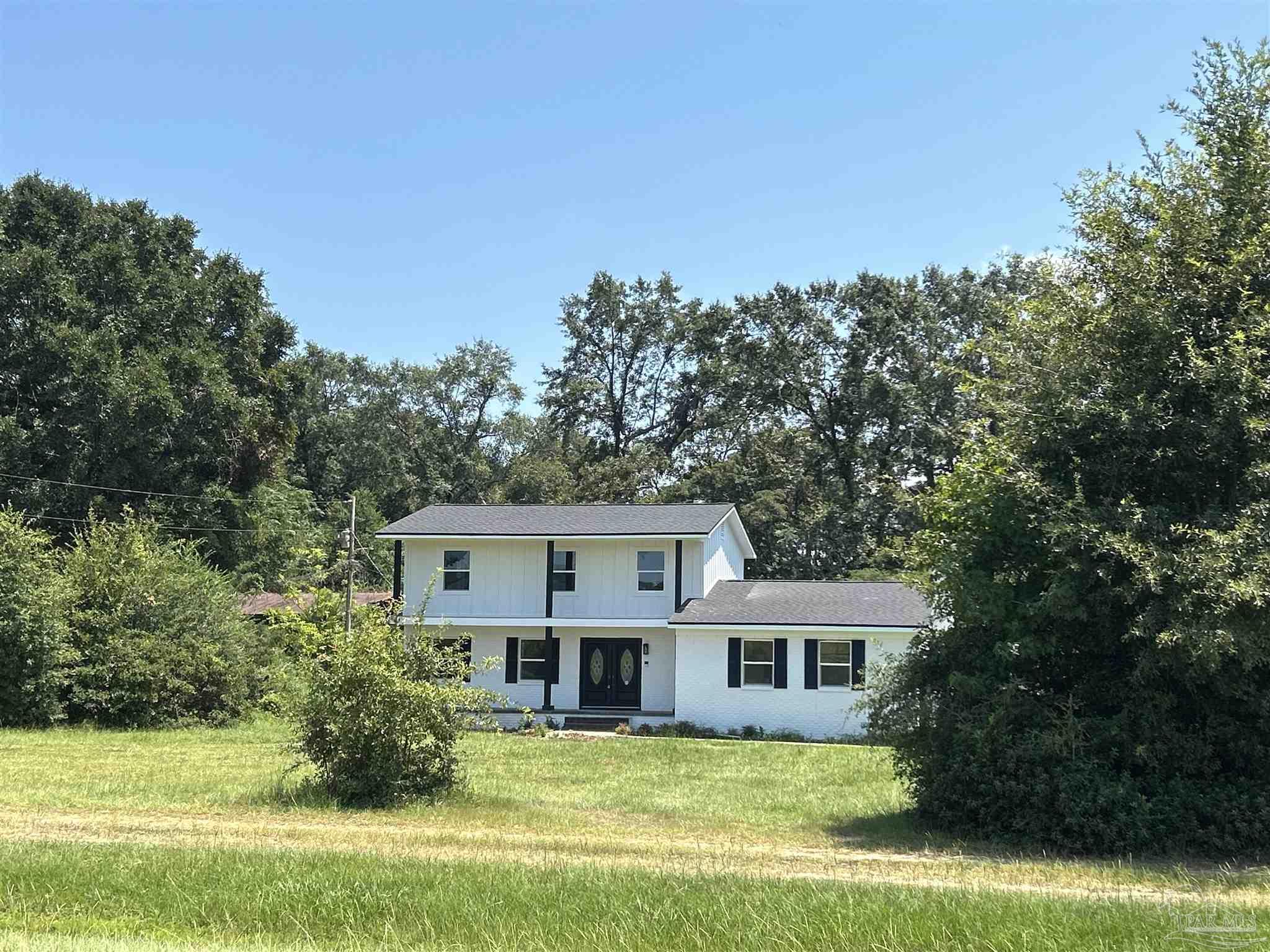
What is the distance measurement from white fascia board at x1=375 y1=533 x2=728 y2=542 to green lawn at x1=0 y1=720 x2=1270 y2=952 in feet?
43.6

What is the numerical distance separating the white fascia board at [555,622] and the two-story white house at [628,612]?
0.05m

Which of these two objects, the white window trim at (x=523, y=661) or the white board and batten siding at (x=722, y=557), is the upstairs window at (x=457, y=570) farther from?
the white board and batten siding at (x=722, y=557)

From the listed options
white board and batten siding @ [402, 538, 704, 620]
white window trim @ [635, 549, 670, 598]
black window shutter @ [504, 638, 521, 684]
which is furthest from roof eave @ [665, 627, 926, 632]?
black window shutter @ [504, 638, 521, 684]

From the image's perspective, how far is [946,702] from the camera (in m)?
12.3

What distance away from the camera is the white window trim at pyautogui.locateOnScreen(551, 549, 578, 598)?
30688mm

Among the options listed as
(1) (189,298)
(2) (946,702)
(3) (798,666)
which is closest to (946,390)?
(3) (798,666)

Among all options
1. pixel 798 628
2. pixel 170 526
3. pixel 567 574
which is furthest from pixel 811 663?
pixel 170 526

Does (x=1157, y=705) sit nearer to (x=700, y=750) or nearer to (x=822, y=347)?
(x=700, y=750)

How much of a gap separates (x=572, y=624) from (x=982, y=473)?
18.6m

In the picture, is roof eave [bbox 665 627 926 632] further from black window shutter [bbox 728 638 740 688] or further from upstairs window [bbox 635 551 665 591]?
upstairs window [bbox 635 551 665 591]

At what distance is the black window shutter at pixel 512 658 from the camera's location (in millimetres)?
30984

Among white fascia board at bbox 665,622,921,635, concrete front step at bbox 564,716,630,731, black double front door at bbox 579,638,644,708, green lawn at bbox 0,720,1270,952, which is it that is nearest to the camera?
green lawn at bbox 0,720,1270,952

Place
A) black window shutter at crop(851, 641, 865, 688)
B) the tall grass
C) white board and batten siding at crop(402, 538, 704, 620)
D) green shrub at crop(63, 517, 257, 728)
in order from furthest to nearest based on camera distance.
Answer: white board and batten siding at crop(402, 538, 704, 620) → black window shutter at crop(851, 641, 865, 688) → green shrub at crop(63, 517, 257, 728) → the tall grass

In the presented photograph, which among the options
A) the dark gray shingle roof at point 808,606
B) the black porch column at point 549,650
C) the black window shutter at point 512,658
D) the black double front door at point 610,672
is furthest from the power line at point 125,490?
the dark gray shingle roof at point 808,606
